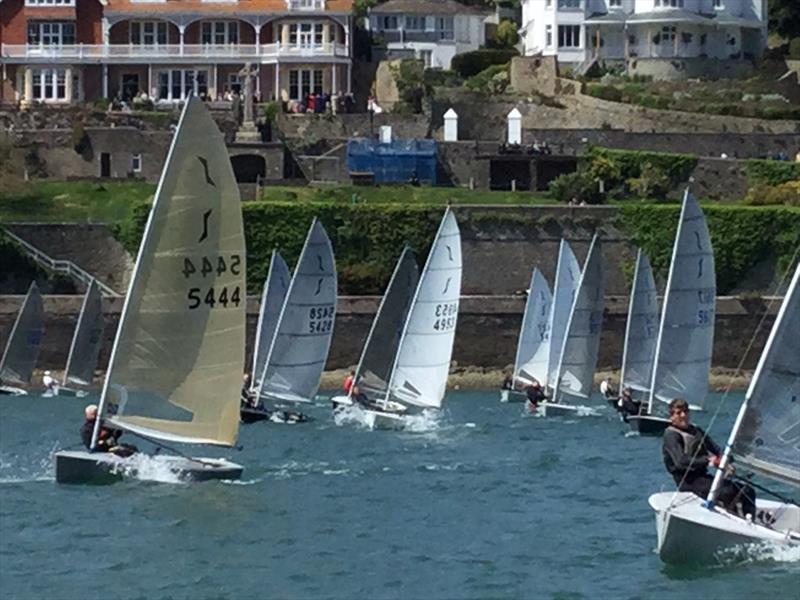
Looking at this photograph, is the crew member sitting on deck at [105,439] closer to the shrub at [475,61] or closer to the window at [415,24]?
the shrub at [475,61]

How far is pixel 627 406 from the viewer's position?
57.0 m

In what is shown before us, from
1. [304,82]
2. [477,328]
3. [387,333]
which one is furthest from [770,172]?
[387,333]

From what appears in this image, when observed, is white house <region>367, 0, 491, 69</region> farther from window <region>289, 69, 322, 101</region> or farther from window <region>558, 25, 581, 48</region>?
window <region>289, 69, 322, 101</region>

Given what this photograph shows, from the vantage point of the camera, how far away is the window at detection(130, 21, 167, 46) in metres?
96.9

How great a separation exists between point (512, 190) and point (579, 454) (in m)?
34.7

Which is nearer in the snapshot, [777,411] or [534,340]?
[777,411]

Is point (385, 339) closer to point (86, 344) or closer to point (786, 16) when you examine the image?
point (86, 344)

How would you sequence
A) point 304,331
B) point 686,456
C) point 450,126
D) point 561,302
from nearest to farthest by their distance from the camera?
point 686,456 < point 304,331 < point 561,302 < point 450,126

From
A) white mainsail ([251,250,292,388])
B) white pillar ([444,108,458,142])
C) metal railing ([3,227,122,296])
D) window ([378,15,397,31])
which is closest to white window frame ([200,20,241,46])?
window ([378,15,397,31])

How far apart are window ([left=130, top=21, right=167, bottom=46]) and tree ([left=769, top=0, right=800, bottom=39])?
2516 centimetres

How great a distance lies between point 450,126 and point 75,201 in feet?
50.3

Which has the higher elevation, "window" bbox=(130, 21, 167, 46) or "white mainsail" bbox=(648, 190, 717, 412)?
"window" bbox=(130, 21, 167, 46)

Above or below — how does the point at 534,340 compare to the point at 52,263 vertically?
below

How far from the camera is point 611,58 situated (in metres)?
102
